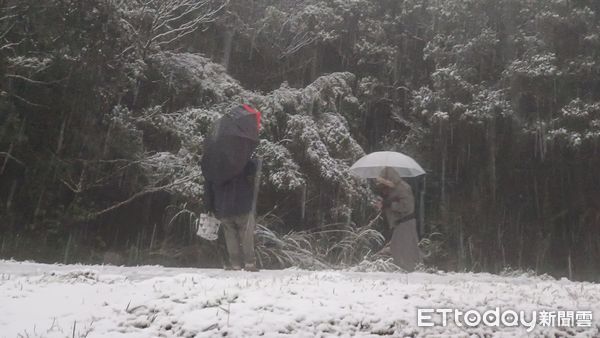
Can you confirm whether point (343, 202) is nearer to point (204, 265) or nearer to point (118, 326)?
point (204, 265)

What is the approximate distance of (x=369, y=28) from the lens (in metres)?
18.9

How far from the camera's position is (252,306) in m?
5.39

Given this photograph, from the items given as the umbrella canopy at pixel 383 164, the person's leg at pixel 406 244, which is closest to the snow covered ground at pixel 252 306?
the person's leg at pixel 406 244

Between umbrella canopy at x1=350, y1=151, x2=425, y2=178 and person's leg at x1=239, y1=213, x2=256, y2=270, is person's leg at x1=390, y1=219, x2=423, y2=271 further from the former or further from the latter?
person's leg at x1=239, y1=213, x2=256, y2=270

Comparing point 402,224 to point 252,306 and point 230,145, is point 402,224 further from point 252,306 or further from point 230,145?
point 252,306

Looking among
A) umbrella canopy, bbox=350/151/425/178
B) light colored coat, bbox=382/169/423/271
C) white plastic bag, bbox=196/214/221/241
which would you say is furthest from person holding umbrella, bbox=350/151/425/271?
white plastic bag, bbox=196/214/221/241

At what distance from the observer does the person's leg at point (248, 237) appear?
8.20 metres

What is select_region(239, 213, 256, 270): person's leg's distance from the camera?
26.9ft

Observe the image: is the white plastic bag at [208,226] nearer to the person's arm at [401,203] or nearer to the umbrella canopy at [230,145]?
the umbrella canopy at [230,145]

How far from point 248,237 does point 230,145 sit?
1171 millimetres

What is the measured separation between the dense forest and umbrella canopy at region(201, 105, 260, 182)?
5154mm

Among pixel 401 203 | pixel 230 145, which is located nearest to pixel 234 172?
pixel 230 145

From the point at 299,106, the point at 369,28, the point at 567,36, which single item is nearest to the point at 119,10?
the point at 299,106

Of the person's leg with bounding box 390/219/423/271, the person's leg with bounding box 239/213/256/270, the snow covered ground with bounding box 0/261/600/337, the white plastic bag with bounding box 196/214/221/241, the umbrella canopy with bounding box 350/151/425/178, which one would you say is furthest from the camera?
the umbrella canopy with bounding box 350/151/425/178
